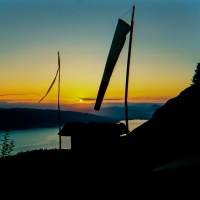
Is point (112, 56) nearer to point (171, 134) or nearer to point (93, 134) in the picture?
point (171, 134)

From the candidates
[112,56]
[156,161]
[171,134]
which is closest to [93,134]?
[112,56]

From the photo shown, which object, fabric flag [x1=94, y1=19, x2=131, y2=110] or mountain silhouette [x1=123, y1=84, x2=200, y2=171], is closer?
mountain silhouette [x1=123, y1=84, x2=200, y2=171]

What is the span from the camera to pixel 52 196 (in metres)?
12.1

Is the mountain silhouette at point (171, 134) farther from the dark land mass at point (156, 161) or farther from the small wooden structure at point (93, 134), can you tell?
the small wooden structure at point (93, 134)

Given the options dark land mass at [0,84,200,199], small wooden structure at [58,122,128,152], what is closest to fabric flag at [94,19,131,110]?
dark land mass at [0,84,200,199]

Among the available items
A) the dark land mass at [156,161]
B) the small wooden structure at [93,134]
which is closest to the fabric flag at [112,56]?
the dark land mass at [156,161]

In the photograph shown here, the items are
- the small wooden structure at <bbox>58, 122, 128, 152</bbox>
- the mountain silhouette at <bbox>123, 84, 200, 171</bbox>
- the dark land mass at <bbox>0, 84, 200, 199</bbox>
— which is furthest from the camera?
the small wooden structure at <bbox>58, 122, 128, 152</bbox>

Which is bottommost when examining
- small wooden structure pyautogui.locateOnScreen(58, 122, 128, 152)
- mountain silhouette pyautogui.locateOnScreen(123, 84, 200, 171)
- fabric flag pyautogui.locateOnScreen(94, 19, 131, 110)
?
small wooden structure pyautogui.locateOnScreen(58, 122, 128, 152)

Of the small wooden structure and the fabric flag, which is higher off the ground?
the fabric flag

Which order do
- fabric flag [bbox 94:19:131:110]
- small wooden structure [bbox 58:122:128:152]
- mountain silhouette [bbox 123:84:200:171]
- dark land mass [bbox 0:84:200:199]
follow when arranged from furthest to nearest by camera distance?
small wooden structure [bbox 58:122:128:152] < fabric flag [bbox 94:19:131:110] < mountain silhouette [bbox 123:84:200:171] < dark land mass [bbox 0:84:200:199]

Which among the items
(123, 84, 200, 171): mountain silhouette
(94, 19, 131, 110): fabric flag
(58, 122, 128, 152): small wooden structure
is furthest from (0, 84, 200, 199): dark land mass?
(94, 19, 131, 110): fabric flag

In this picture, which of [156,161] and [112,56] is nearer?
[156,161]

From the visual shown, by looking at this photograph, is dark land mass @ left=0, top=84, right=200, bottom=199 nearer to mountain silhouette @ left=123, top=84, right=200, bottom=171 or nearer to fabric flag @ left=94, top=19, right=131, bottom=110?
mountain silhouette @ left=123, top=84, right=200, bottom=171

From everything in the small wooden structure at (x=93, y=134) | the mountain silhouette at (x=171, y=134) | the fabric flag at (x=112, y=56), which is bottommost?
the small wooden structure at (x=93, y=134)
